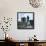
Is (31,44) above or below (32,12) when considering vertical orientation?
below

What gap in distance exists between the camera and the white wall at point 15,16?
614 cm

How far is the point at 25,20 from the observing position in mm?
6223

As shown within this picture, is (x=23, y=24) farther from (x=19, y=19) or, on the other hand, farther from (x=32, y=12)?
(x=32, y=12)

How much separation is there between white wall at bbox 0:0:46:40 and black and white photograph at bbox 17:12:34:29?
5.7 inches

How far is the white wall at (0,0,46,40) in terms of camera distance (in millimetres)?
6137

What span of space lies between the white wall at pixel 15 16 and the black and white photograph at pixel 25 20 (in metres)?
0.14

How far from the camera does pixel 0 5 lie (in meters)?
6.12

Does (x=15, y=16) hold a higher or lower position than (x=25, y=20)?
higher

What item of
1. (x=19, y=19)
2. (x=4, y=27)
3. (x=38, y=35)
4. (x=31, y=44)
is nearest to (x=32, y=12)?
(x=19, y=19)

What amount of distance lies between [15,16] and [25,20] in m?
0.52

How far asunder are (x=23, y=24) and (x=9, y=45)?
7.17 ft

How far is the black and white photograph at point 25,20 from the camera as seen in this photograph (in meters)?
6.19

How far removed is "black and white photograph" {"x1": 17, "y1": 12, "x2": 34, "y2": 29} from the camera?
619 centimetres

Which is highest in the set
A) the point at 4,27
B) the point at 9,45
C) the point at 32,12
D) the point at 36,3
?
the point at 36,3
